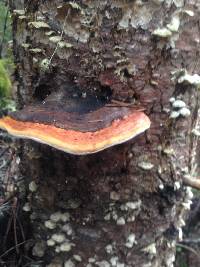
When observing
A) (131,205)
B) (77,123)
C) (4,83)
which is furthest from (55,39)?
(4,83)

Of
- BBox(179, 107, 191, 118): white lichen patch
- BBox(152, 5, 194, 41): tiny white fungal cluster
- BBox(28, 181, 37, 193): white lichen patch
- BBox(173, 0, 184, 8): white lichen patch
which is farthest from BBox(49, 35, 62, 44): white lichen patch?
BBox(28, 181, 37, 193): white lichen patch

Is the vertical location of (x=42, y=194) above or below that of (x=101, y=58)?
below

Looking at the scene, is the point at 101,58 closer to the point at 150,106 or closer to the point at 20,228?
the point at 150,106

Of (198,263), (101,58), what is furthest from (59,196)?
(198,263)

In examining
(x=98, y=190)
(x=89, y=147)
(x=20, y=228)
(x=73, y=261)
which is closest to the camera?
(x=89, y=147)

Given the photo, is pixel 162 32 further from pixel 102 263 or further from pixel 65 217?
pixel 102 263

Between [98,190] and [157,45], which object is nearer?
[157,45]
